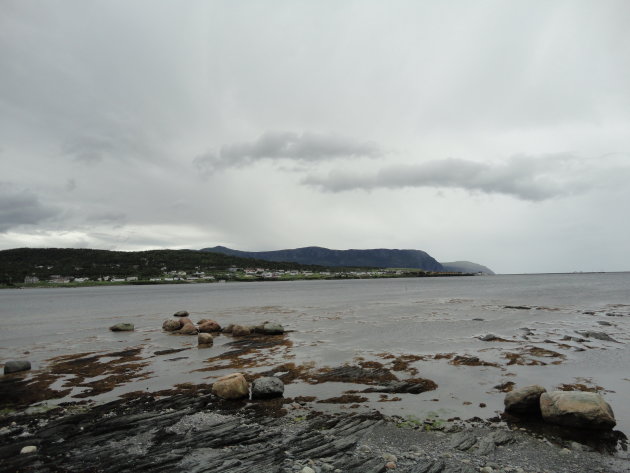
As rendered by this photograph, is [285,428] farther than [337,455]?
Yes

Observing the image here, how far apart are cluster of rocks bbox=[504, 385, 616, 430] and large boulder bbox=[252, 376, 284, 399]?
32.0ft

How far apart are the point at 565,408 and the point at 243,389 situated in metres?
12.9

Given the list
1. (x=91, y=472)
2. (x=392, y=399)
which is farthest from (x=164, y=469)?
(x=392, y=399)

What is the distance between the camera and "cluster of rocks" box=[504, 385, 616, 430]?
12.6m

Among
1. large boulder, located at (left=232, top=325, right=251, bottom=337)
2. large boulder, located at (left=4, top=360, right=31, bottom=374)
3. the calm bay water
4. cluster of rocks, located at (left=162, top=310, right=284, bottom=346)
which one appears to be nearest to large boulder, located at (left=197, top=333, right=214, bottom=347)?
cluster of rocks, located at (left=162, top=310, right=284, bottom=346)

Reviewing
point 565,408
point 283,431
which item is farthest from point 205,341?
point 565,408

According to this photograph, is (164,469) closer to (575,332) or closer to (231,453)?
(231,453)

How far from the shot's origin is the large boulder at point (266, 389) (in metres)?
16.6

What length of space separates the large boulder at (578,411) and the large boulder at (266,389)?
1080cm

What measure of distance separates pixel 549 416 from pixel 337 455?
27.0ft

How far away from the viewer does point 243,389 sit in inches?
661

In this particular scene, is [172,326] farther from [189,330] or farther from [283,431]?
[283,431]

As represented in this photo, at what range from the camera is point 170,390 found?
1823cm

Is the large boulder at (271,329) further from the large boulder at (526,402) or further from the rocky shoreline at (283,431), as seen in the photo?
the large boulder at (526,402)
